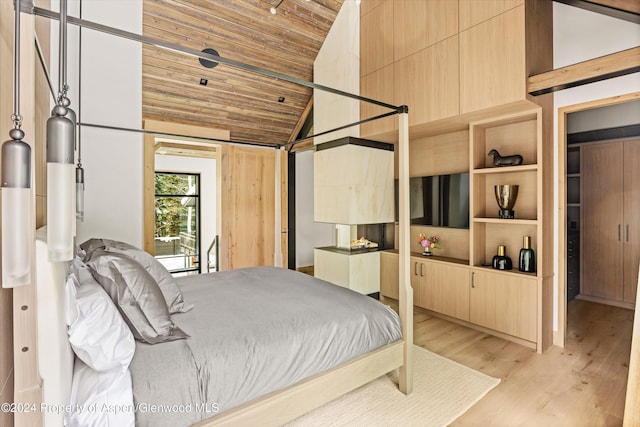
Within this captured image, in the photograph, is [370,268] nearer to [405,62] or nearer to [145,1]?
[405,62]

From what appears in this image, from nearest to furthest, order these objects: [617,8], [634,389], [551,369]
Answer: [634,389] → [617,8] → [551,369]

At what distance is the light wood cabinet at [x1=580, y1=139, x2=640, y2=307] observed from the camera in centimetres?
412

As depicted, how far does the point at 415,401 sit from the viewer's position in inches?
88.6

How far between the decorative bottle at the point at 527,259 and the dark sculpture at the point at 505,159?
0.76 meters

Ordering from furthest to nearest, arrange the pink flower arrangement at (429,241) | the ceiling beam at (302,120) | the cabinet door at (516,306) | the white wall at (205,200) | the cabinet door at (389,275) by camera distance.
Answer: the white wall at (205,200), the ceiling beam at (302,120), the cabinet door at (389,275), the pink flower arrangement at (429,241), the cabinet door at (516,306)

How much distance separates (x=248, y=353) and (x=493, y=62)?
10.6 feet

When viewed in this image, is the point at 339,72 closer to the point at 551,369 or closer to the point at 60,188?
the point at 551,369

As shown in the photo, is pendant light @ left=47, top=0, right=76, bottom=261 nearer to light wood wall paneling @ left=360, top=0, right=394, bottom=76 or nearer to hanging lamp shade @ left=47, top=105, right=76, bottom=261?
hanging lamp shade @ left=47, top=105, right=76, bottom=261

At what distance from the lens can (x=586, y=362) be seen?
110 inches

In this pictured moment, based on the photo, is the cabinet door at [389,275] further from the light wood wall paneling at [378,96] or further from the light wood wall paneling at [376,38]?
the light wood wall paneling at [376,38]

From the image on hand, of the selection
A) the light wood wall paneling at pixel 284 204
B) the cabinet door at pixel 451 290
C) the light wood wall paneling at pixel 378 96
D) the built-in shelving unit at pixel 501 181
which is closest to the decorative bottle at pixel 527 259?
the built-in shelving unit at pixel 501 181

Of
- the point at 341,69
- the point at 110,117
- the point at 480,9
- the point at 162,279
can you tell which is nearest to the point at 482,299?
the point at 480,9

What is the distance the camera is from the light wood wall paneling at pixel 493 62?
2898 millimetres

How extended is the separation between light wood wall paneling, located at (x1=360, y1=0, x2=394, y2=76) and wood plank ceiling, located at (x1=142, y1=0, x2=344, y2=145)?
63 centimetres
